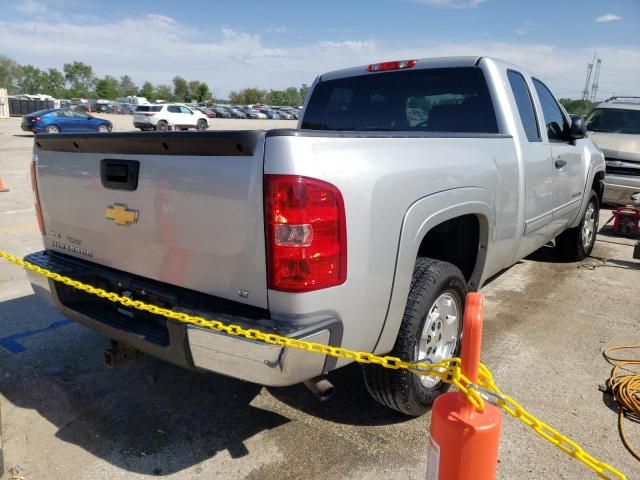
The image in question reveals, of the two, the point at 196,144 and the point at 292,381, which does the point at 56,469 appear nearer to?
the point at 292,381

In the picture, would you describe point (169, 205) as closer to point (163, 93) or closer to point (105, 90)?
point (105, 90)

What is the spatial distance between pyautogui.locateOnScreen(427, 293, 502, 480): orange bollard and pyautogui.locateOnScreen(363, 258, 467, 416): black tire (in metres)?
0.93

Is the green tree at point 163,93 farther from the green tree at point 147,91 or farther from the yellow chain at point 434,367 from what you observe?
the yellow chain at point 434,367

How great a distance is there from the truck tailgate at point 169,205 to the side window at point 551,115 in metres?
3.29

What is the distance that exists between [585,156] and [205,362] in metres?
4.80

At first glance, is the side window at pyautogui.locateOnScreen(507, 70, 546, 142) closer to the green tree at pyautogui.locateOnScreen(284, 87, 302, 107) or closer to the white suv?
the white suv

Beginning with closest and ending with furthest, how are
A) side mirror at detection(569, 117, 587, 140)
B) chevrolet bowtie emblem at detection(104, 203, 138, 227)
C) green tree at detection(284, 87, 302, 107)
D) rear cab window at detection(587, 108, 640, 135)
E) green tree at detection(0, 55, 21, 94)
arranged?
chevrolet bowtie emblem at detection(104, 203, 138, 227) < side mirror at detection(569, 117, 587, 140) < rear cab window at detection(587, 108, 640, 135) < green tree at detection(0, 55, 21, 94) < green tree at detection(284, 87, 302, 107)

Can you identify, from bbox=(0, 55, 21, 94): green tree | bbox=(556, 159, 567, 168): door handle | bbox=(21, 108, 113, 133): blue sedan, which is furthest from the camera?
bbox=(0, 55, 21, 94): green tree

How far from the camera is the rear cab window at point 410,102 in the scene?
3.80 meters

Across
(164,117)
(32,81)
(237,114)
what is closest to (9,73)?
(32,81)

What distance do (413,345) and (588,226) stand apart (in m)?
4.71

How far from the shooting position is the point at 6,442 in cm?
276

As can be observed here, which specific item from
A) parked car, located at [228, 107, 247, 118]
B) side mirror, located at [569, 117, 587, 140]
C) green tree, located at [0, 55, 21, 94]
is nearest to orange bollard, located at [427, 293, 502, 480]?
side mirror, located at [569, 117, 587, 140]

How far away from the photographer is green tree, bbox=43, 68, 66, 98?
11125 centimetres
